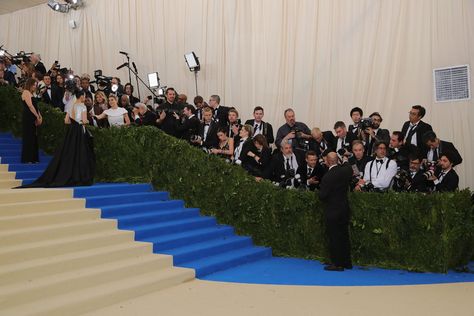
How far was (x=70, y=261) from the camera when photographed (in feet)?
18.2

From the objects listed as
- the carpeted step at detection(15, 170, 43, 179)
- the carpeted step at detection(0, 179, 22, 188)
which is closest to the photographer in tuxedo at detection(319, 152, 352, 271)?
the carpeted step at detection(0, 179, 22, 188)

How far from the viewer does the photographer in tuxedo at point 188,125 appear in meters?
9.28

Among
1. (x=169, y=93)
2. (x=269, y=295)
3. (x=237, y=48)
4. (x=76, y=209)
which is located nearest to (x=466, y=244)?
(x=269, y=295)

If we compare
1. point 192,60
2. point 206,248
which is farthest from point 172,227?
point 192,60

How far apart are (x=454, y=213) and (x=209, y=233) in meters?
3.29

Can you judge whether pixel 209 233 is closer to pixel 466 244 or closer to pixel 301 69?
pixel 466 244

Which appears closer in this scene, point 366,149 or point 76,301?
point 76,301

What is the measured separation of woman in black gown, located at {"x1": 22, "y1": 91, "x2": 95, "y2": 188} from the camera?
7910 millimetres

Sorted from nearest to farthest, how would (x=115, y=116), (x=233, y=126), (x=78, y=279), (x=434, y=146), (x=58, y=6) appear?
(x=78, y=279)
(x=434, y=146)
(x=233, y=126)
(x=115, y=116)
(x=58, y=6)

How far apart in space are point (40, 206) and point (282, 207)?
10.7 feet

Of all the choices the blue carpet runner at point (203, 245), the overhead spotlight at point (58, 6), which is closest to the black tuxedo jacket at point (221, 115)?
the blue carpet runner at point (203, 245)

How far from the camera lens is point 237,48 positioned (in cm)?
1234

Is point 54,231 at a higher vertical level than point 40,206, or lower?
lower

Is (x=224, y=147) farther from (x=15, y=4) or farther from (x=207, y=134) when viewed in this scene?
(x=15, y=4)
